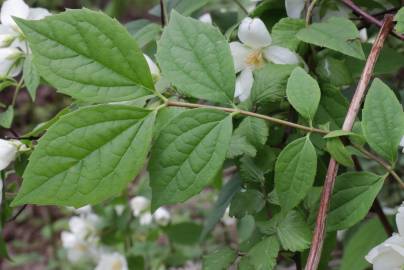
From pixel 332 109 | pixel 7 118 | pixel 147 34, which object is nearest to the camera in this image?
pixel 332 109

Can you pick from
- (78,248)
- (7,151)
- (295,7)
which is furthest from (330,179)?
(78,248)

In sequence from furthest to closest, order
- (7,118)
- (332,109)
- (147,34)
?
1. (147,34)
2. (7,118)
3. (332,109)

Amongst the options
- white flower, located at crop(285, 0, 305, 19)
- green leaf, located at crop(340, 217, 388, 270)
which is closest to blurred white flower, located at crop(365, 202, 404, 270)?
white flower, located at crop(285, 0, 305, 19)

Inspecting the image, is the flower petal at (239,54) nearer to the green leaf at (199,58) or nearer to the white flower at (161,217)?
the green leaf at (199,58)

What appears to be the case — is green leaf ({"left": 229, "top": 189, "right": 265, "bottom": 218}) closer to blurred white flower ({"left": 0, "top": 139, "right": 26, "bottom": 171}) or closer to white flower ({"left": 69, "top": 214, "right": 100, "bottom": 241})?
blurred white flower ({"left": 0, "top": 139, "right": 26, "bottom": 171})

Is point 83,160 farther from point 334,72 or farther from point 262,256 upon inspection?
point 334,72

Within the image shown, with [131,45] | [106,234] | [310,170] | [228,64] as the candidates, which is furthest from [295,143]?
[106,234]

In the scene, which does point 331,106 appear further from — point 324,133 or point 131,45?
point 131,45
